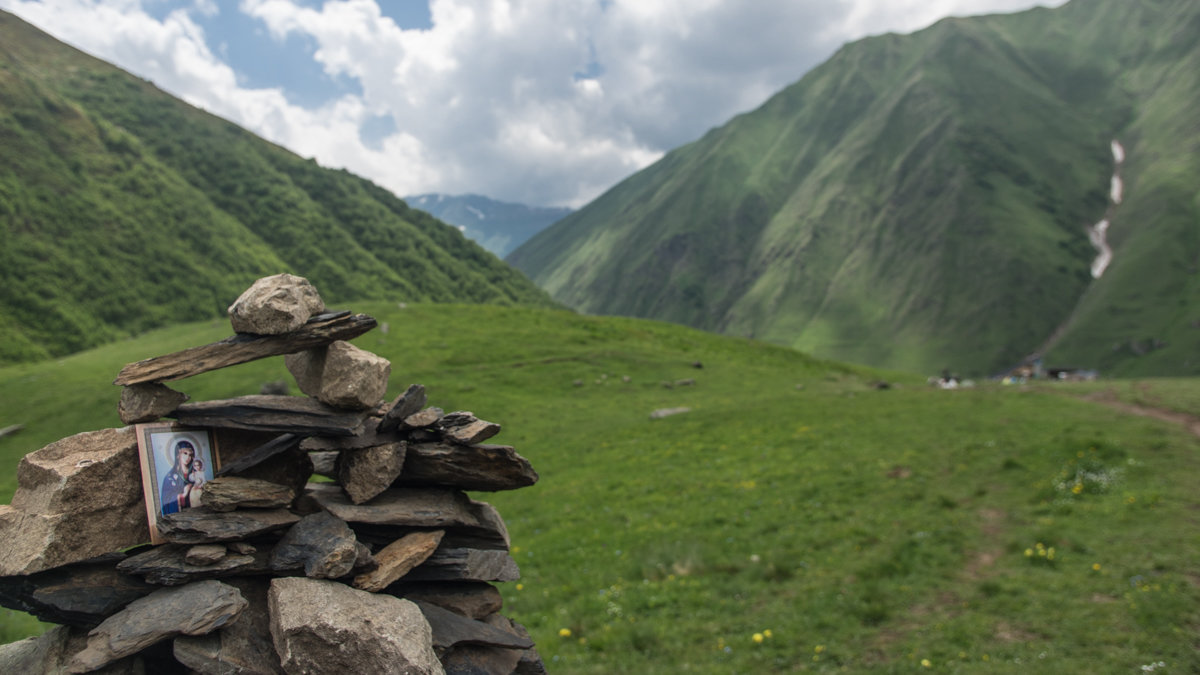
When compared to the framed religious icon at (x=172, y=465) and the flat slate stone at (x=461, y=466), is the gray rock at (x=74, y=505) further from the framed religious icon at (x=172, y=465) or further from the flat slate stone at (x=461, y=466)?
the flat slate stone at (x=461, y=466)

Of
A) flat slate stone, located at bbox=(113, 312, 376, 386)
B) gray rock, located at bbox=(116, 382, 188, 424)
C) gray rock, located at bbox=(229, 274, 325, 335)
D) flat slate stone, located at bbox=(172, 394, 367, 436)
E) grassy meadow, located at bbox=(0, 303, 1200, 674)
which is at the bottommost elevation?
grassy meadow, located at bbox=(0, 303, 1200, 674)

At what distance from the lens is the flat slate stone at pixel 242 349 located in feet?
22.9

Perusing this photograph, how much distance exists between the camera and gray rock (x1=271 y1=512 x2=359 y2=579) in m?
6.68

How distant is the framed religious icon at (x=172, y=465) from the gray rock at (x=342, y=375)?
1373mm

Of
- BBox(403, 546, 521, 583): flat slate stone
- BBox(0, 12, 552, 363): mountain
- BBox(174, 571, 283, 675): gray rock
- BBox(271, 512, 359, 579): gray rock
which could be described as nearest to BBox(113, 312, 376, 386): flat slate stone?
BBox(271, 512, 359, 579): gray rock

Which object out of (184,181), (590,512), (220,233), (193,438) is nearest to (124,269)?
(220,233)

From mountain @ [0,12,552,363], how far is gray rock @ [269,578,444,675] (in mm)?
120769

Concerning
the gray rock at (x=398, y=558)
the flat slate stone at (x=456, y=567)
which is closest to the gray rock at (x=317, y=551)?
the gray rock at (x=398, y=558)

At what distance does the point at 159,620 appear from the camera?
5965 mm

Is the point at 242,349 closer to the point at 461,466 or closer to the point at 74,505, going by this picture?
the point at 74,505

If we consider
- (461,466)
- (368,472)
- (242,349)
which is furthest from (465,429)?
(242,349)

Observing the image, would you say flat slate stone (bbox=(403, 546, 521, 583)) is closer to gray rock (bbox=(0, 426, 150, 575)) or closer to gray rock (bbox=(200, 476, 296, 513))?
gray rock (bbox=(200, 476, 296, 513))

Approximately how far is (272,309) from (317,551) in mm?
3030

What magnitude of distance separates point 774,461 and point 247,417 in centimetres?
2514
